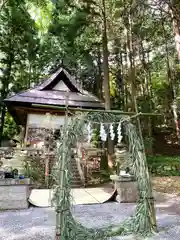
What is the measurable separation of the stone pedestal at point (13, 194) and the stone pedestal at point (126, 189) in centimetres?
235

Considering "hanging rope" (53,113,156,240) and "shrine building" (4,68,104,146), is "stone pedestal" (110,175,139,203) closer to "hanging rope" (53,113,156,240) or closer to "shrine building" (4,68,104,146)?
"hanging rope" (53,113,156,240)

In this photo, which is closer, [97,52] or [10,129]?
[97,52]

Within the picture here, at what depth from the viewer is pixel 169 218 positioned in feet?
14.8

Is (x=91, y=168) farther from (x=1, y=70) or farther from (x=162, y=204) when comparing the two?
(x=1, y=70)

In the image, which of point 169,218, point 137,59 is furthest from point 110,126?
point 137,59

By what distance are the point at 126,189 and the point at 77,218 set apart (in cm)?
185

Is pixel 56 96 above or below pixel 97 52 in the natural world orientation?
below

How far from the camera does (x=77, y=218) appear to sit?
4582mm

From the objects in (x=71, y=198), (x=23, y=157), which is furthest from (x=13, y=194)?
(x=23, y=157)

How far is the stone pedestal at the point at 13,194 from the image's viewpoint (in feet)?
17.6

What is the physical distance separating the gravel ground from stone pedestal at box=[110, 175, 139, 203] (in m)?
0.29

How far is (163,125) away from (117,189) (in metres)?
15.1

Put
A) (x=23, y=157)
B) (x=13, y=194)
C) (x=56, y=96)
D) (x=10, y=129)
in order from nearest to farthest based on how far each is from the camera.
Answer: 1. (x=13, y=194)
2. (x=23, y=157)
3. (x=56, y=96)
4. (x=10, y=129)

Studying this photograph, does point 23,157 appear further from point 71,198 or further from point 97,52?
point 97,52
